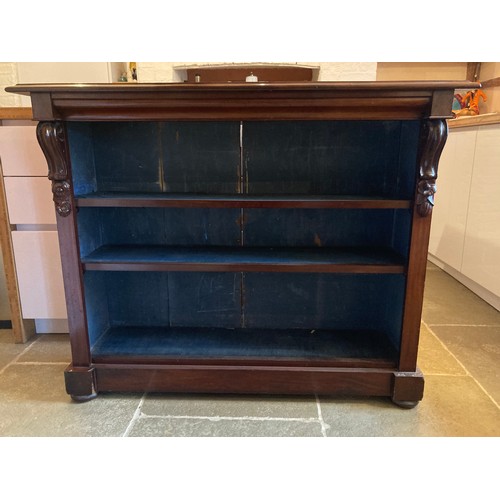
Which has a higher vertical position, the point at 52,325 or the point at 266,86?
the point at 266,86

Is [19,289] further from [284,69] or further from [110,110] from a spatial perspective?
[284,69]

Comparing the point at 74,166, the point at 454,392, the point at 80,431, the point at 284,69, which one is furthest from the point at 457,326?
the point at 284,69

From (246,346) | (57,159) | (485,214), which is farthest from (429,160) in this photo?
(485,214)

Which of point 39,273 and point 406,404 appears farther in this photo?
point 39,273

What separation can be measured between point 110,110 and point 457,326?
6.42ft

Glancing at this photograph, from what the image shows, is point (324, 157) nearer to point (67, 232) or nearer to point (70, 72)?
point (67, 232)

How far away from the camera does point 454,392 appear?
61.4 inches

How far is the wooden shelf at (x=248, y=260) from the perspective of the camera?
1.38 m

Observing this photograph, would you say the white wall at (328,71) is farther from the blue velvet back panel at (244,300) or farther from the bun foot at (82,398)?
the bun foot at (82,398)

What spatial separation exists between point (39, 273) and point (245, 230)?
100 centimetres

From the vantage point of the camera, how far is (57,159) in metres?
1.29

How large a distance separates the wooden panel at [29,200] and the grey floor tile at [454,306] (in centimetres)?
200

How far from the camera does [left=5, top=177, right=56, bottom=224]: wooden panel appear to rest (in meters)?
1.77

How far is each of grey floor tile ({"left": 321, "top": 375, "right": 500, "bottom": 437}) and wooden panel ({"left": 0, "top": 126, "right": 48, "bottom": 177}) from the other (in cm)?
153
